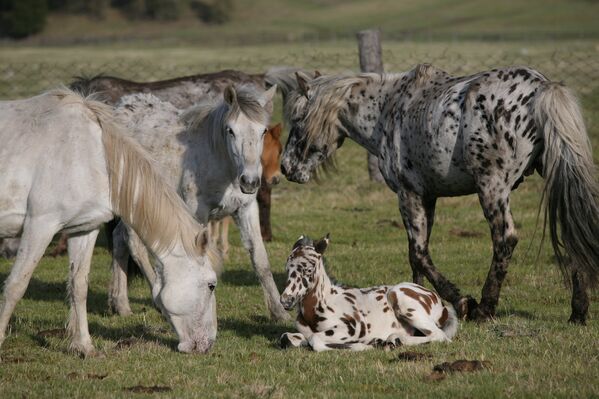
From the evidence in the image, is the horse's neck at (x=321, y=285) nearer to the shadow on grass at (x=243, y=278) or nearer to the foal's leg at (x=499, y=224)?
the foal's leg at (x=499, y=224)

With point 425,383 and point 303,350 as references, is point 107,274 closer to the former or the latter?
point 303,350

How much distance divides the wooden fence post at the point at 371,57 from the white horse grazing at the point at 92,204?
8.75m

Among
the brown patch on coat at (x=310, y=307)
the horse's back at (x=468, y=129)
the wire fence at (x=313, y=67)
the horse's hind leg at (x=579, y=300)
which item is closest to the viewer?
the brown patch on coat at (x=310, y=307)

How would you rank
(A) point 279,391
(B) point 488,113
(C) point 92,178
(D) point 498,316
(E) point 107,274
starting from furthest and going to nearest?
(E) point 107,274 → (D) point 498,316 → (B) point 488,113 → (C) point 92,178 → (A) point 279,391

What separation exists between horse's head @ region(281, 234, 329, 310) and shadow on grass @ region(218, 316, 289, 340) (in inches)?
35.0

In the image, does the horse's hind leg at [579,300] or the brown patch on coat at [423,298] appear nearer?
the brown patch on coat at [423,298]

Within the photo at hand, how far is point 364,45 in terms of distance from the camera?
15109 millimetres

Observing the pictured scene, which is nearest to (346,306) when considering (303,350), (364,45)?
(303,350)

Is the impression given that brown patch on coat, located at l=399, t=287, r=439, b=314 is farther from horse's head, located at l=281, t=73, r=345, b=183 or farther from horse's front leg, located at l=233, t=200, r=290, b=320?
horse's head, located at l=281, t=73, r=345, b=183

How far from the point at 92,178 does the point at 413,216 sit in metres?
2.78

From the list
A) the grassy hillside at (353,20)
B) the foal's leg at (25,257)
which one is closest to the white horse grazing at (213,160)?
the foal's leg at (25,257)

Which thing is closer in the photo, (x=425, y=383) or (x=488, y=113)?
(x=425, y=383)

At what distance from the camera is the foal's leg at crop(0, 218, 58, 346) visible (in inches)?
245

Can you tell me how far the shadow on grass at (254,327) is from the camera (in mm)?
7281
